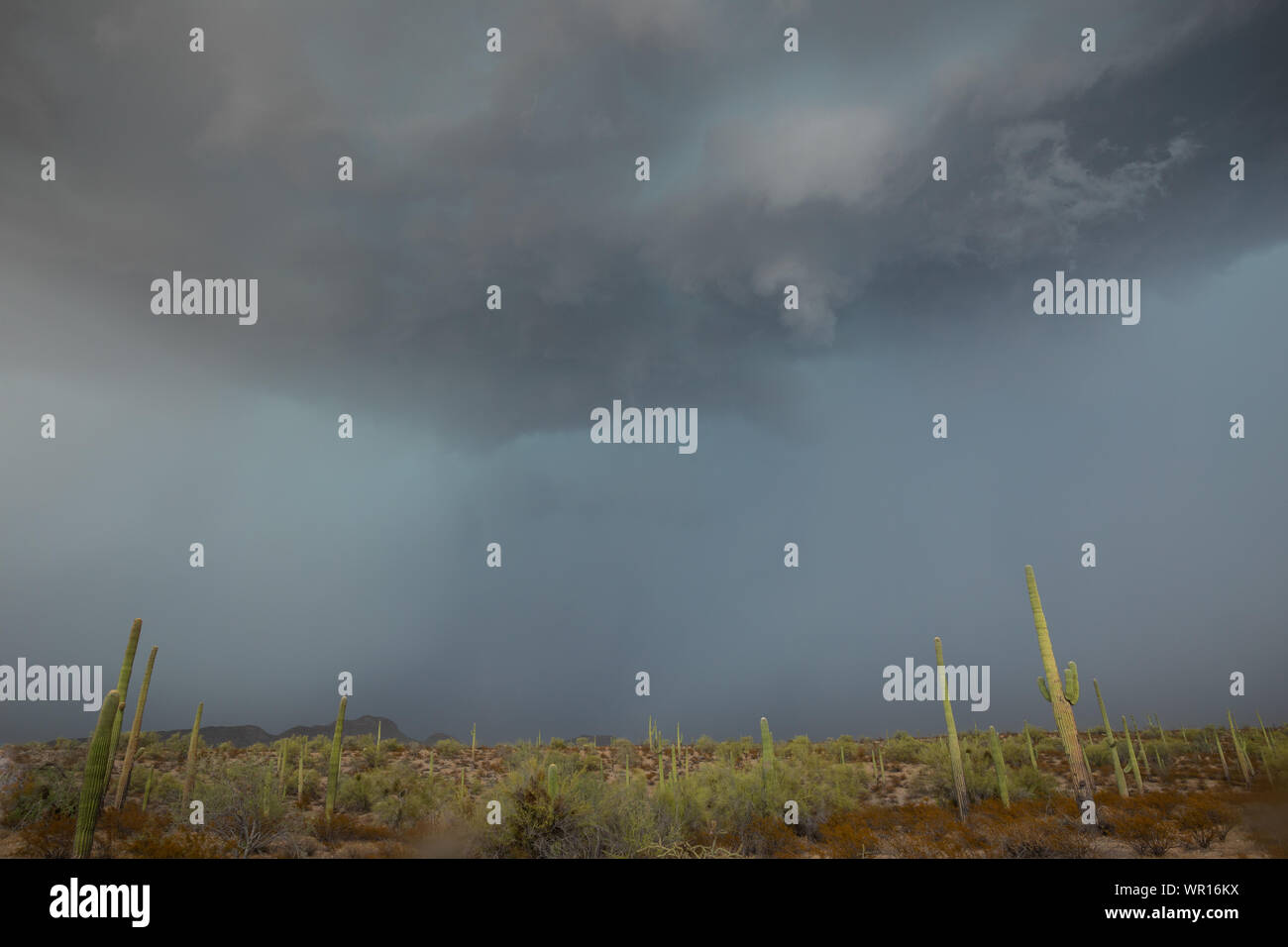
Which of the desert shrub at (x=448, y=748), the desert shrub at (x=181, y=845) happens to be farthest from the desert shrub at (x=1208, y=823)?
the desert shrub at (x=448, y=748)

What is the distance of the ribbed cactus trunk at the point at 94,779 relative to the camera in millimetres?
9656

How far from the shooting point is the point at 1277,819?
11.0 m

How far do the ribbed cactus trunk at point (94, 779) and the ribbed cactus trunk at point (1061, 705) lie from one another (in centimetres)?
1832

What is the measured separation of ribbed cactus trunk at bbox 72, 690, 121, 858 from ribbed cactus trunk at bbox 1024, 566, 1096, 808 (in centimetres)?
1832

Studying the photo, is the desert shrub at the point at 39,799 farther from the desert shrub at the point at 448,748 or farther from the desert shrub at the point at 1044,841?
the desert shrub at the point at 1044,841

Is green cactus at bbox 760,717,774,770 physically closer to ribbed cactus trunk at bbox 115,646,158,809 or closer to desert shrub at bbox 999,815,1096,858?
desert shrub at bbox 999,815,1096,858

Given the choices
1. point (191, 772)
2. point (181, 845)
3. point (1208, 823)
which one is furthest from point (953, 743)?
point (191, 772)

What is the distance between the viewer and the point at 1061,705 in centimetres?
1379

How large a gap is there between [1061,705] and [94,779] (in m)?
18.9

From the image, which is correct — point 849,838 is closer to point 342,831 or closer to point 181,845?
point 342,831
